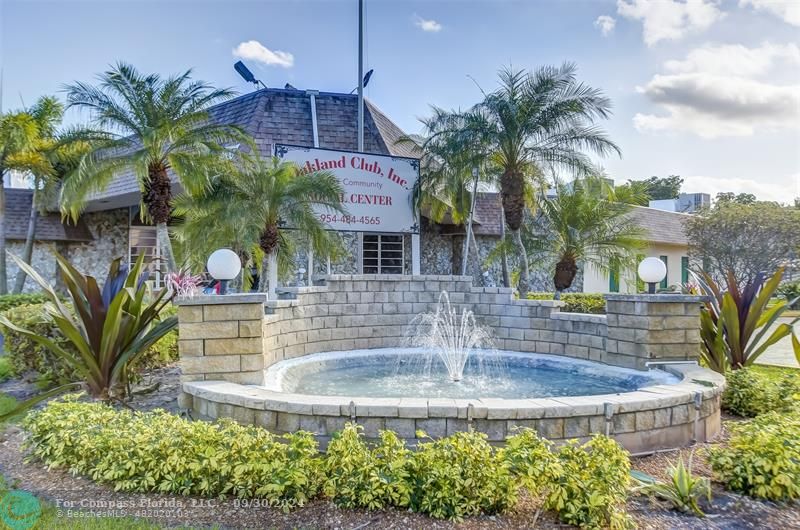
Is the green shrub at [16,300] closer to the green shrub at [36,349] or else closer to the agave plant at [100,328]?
the green shrub at [36,349]

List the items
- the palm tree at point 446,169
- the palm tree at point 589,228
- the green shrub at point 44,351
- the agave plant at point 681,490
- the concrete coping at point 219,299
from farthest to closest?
the palm tree at point 589,228
the palm tree at point 446,169
the green shrub at point 44,351
the concrete coping at point 219,299
the agave plant at point 681,490

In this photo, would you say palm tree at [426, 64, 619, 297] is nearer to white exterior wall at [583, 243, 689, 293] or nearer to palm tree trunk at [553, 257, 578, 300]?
palm tree trunk at [553, 257, 578, 300]

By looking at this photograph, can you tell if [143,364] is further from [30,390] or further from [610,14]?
[610,14]

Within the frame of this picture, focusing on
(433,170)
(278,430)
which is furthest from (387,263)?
(278,430)

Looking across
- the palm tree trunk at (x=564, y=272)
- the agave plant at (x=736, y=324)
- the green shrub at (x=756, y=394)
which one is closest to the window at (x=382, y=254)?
the palm tree trunk at (x=564, y=272)

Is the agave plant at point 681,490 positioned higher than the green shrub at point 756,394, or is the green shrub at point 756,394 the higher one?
the green shrub at point 756,394

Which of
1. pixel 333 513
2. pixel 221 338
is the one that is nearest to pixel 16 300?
pixel 221 338

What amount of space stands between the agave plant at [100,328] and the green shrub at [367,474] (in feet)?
9.52

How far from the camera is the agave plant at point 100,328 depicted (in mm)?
4605

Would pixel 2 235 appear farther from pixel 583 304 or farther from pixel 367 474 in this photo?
pixel 583 304

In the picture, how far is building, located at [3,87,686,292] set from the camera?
13602mm

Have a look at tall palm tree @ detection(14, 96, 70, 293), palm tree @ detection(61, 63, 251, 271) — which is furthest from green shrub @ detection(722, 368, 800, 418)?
tall palm tree @ detection(14, 96, 70, 293)

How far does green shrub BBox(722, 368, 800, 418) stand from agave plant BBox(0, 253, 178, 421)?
6069 millimetres

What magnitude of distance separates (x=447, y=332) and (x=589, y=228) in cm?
579
